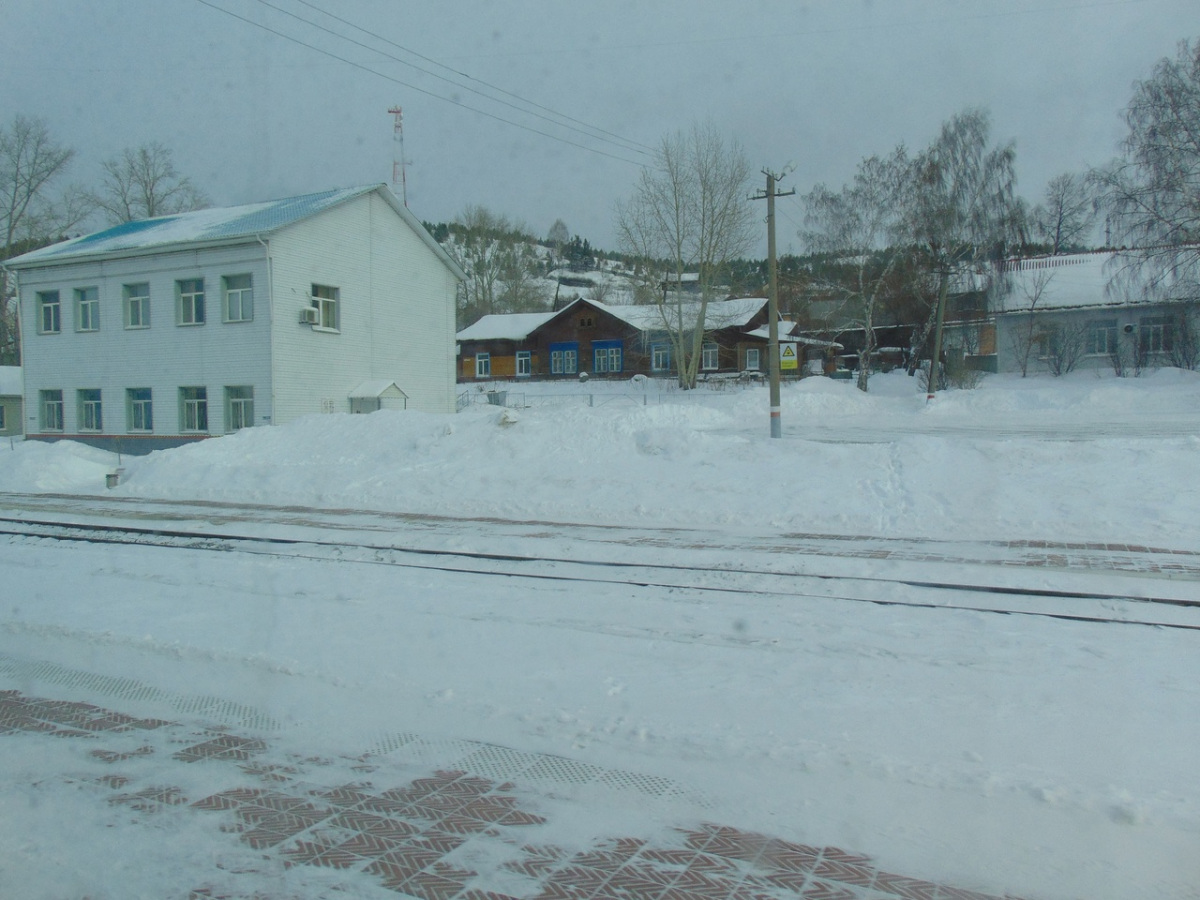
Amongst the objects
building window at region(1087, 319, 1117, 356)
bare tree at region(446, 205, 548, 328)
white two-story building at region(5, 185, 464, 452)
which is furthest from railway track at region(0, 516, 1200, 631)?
bare tree at region(446, 205, 548, 328)

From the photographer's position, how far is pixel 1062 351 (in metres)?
47.2

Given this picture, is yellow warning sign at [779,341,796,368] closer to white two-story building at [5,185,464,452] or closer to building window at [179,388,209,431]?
white two-story building at [5,185,464,452]

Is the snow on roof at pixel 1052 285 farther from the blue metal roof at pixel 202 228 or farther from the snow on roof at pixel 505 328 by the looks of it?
the blue metal roof at pixel 202 228

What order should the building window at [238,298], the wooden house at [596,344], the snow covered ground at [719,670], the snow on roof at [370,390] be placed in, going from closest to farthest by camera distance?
the snow covered ground at [719,670]
the building window at [238,298]
the snow on roof at [370,390]
the wooden house at [596,344]

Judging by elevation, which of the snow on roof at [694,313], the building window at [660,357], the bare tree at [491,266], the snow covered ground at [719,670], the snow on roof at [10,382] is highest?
the bare tree at [491,266]

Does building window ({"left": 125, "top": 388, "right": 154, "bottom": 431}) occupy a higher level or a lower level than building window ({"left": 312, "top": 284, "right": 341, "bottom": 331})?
lower

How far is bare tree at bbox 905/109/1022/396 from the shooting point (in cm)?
4709

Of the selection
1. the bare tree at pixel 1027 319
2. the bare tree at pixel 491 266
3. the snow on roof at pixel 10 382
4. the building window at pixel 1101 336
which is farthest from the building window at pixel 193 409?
the bare tree at pixel 491 266

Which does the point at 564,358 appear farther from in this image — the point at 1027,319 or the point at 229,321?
the point at 229,321

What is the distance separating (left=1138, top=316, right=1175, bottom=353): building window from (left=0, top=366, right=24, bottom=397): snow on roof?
5982 centimetres

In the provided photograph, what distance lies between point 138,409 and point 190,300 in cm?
464

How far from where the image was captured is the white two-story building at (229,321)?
1177 inches

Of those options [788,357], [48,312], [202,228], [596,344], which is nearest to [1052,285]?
[596,344]

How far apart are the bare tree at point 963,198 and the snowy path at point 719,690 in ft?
134
